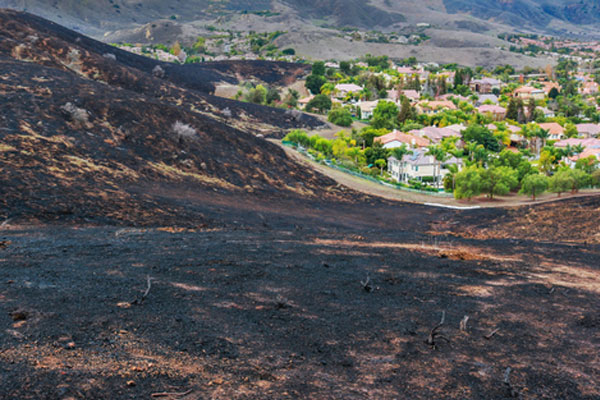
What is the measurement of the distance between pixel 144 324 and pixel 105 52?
3322 inches

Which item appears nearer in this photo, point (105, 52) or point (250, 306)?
point (250, 306)

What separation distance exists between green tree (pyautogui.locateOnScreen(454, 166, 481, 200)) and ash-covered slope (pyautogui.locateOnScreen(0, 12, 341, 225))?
1304 cm

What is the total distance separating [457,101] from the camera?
12094 cm

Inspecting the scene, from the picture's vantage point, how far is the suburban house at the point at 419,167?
61469 mm

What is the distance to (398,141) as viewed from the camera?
72375 millimetres

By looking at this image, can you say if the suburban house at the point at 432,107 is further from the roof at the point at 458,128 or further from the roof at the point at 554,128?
the roof at the point at 554,128

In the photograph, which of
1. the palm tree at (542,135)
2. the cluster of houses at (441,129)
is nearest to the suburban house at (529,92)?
the cluster of houses at (441,129)

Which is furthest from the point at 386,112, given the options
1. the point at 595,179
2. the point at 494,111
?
the point at 595,179

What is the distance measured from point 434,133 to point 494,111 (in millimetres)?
36083

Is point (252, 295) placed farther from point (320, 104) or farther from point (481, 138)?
point (320, 104)

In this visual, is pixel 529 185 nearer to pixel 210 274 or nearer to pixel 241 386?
pixel 210 274

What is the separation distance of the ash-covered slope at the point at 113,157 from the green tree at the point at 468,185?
13.0 m

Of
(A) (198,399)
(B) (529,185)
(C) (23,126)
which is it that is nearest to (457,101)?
(B) (529,185)

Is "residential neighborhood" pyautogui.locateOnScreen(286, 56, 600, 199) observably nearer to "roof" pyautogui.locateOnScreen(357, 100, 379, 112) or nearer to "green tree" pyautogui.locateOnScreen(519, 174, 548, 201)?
"green tree" pyautogui.locateOnScreen(519, 174, 548, 201)
